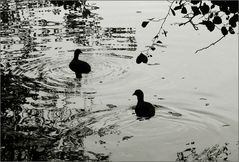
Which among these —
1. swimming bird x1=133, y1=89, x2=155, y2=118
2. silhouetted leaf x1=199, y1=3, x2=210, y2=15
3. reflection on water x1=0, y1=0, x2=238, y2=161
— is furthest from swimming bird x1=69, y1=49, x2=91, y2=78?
silhouetted leaf x1=199, y1=3, x2=210, y2=15

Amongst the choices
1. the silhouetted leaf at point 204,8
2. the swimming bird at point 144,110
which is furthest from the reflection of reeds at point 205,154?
the silhouetted leaf at point 204,8

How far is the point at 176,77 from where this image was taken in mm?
14016

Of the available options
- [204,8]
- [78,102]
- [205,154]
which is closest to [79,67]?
[78,102]

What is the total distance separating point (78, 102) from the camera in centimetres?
1150

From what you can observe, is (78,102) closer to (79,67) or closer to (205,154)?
(79,67)

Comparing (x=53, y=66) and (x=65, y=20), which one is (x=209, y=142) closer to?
(x=53, y=66)

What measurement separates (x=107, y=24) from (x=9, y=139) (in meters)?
13.1

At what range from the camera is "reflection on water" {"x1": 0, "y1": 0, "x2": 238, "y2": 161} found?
28.0 feet

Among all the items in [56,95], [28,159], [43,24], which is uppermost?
[43,24]

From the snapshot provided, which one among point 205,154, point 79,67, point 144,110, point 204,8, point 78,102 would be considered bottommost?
point 205,154

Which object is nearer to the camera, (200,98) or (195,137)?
(195,137)

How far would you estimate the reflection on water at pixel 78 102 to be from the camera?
28.0ft

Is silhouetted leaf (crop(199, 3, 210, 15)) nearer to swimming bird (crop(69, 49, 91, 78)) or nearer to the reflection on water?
the reflection on water

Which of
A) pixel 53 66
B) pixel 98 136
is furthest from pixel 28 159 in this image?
pixel 53 66
